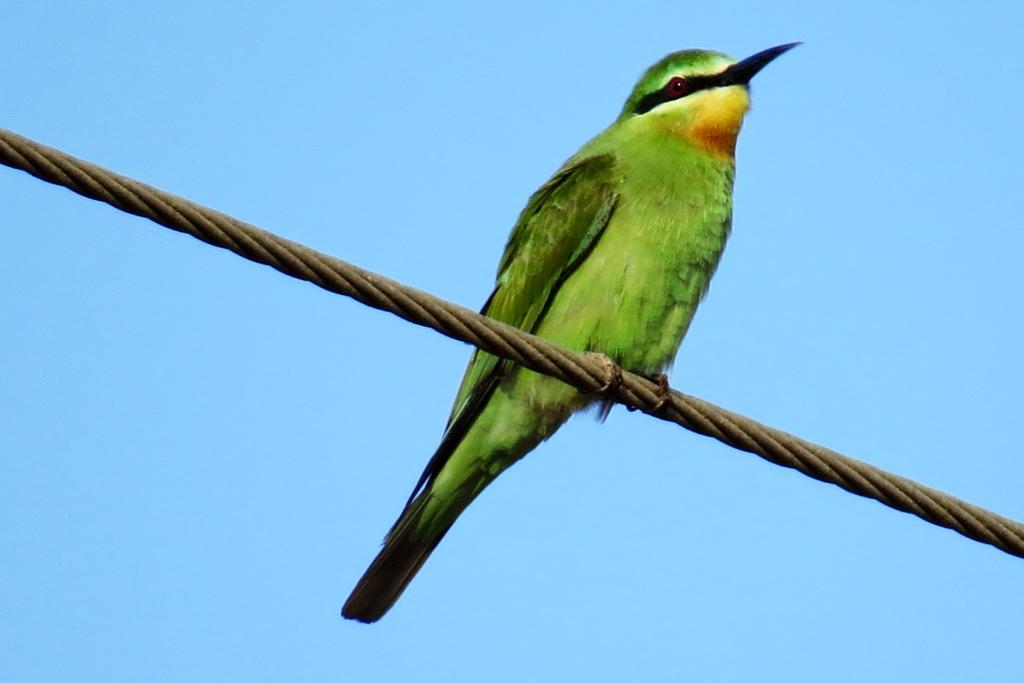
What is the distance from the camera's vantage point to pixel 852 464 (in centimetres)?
307

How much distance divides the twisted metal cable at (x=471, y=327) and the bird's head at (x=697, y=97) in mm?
1688

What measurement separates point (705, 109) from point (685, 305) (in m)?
0.90

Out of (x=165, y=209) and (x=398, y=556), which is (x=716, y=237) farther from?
(x=165, y=209)

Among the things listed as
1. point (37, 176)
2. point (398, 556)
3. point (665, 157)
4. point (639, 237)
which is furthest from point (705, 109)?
point (37, 176)

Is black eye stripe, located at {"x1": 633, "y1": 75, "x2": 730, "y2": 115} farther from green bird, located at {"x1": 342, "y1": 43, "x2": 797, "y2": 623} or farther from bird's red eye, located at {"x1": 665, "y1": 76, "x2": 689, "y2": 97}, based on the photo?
green bird, located at {"x1": 342, "y1": 43, "x2": 797, "y2": 623}

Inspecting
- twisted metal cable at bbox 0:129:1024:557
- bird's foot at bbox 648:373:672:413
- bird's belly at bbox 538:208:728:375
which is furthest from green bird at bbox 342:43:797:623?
twisted metal cable at bbox 0:129:1024:557

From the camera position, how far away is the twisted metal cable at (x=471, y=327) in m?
2.55

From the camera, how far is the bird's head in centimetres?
501

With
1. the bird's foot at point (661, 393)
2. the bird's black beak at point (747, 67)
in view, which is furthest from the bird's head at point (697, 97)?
the bird's foot at point (661, 393)

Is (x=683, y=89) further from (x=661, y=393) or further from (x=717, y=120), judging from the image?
(x=661, y=393)

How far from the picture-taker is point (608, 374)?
3.90m

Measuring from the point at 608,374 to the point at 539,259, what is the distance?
33.8 inches

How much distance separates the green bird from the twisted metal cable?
884mm

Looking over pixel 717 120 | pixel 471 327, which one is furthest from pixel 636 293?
pixel 471 327
